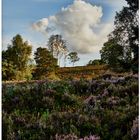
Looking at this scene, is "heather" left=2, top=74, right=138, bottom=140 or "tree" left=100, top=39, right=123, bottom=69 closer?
"heather" left=2, top=74, right=138, bottom=140

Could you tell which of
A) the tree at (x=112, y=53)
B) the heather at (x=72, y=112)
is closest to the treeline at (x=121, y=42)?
the tree at (x=112, y=53)

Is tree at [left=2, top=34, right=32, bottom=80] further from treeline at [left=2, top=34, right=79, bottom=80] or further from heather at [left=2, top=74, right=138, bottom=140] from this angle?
heather at [left=2, top=74, right=138, bottom=140]

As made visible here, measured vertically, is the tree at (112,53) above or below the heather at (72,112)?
above

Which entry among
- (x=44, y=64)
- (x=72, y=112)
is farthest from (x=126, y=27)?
(x=72, y=112)

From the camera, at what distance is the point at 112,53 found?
5869 centimetres

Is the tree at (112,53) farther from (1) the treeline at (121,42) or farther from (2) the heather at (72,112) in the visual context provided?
(2) the heather at (72,112)

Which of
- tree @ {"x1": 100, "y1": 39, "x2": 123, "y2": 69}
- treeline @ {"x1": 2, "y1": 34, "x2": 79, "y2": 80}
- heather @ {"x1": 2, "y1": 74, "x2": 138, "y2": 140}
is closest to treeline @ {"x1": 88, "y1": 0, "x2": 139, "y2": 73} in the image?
tree @ {"x1": 100, "y1": 39, "x2": 123, "y2": 69}

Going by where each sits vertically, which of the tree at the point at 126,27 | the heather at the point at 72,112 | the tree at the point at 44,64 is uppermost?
the tree at the point at 126,27

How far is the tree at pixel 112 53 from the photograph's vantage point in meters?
57.0

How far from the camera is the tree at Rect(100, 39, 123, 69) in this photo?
187ft

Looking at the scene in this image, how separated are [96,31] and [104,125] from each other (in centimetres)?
162

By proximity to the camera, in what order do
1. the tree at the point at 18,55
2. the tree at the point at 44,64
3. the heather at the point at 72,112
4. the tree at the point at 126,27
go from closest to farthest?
the heather at the point at 72,112 < the tree at the point at 126,27 < the tree at the point at 18,55 < the tree at the point at 44,64

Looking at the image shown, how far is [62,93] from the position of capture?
1043 centimetres

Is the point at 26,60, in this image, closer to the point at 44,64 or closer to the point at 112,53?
the point at 44,64
